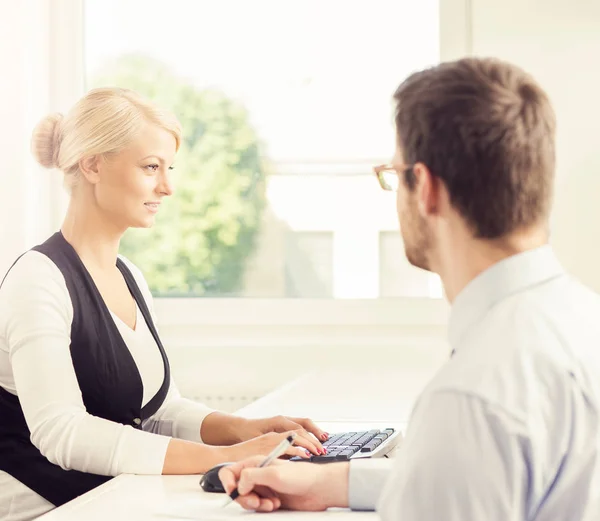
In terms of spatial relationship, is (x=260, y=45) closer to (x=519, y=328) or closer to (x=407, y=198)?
(x=407, y=198)

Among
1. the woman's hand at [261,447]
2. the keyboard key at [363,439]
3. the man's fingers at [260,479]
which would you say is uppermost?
the man's fingers at [260,479]

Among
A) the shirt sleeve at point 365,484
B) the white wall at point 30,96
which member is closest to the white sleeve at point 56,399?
the shirt sleeve at point 365,484

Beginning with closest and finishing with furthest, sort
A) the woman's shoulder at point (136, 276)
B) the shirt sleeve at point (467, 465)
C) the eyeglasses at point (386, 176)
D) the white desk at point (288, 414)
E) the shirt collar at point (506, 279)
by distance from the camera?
the shirt sleeve at point (467, 465) → the shirt collar at point (506, 279) → the eyeglasses at point (386, 176) → the white desk at point (288, 414) → the woman's shoulder at point (136, 276)

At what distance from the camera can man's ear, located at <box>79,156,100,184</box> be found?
72.0 inches

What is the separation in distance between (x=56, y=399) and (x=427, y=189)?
897 mm

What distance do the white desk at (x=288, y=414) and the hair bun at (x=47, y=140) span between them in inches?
29.4

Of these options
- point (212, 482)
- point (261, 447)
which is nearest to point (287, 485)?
point (212, 482)

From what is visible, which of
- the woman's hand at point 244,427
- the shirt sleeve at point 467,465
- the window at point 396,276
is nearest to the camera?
the shirt sleeve at point 467,465

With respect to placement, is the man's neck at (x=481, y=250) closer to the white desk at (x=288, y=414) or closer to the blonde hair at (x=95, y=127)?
the white desk at (x=288, y=414)

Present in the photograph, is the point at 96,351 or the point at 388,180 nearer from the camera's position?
the point at 388,180

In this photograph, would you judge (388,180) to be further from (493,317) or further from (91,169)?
(91,169)

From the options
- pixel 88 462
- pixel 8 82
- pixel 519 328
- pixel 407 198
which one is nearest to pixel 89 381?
pixel 88 462

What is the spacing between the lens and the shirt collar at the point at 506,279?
87 centimetres

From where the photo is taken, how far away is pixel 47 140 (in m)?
1.88
